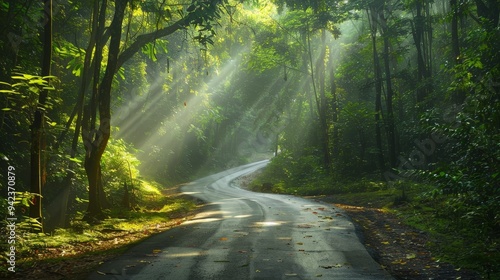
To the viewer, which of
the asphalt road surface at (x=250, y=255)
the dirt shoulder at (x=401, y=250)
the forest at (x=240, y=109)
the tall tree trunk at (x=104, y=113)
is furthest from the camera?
the tall tree trunk at (x=104, y=113)

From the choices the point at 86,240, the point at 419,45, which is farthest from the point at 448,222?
the point at 419,45

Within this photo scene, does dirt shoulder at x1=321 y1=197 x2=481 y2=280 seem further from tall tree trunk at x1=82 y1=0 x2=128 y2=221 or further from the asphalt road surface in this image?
tall tree trunk at x1=82 y1=0 x2=128 y2=221

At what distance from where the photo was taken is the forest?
927cm

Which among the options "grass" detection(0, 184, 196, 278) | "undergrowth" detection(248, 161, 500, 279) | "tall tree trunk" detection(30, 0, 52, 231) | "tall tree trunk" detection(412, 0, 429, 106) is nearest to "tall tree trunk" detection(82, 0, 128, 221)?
"grass" detection(0, 184, 196, 278)

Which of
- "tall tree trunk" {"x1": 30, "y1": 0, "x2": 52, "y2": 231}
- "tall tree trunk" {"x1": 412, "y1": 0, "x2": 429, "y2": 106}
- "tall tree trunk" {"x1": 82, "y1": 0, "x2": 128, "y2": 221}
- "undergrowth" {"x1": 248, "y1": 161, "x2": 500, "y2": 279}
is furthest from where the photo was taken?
"tall tree trunk" {"x1": 412, "y1": 0, "x2": 429, "y2": 106}

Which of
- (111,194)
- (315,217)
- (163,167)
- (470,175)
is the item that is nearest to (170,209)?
(111,194)

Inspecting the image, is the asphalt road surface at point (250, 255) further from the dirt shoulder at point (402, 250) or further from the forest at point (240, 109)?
the forest at point (240, 109)

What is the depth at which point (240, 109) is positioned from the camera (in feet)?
197

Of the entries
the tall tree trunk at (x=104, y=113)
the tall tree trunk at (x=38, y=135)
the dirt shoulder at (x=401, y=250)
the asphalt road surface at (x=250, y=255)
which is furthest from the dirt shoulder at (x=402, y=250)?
the tall tree trunk at (x=104, y=113)

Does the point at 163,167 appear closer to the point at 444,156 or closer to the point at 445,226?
the point at 444,156

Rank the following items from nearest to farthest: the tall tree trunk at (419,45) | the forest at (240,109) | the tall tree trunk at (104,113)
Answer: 1. the forest at (240,109)
2. the tall tree trunk at (104,113)
3. the tall tree trunk at (419,45)

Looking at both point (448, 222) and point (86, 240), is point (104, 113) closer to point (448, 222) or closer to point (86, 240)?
point (86, 240)

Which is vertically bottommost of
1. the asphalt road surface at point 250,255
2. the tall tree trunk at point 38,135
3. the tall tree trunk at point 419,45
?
the asphalt road surface at point 250,255

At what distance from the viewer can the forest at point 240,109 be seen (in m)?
9.27
